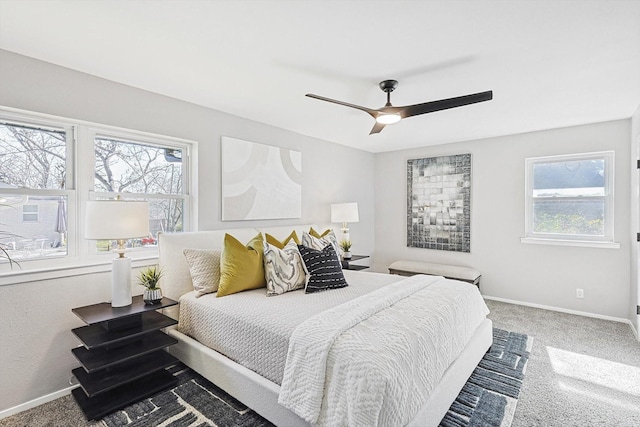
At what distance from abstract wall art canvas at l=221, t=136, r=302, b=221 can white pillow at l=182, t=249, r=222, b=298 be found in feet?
2.42

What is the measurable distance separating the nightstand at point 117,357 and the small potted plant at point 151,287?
6 centimetres

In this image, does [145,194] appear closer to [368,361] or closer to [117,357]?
[117,357]

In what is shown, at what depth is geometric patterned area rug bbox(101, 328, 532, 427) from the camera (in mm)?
2006

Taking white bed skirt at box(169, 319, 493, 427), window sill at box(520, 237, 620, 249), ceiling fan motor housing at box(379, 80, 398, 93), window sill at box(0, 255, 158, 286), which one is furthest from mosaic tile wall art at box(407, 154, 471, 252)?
window sill at box(0, 255, 158, 286)

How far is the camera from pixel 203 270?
106 inches

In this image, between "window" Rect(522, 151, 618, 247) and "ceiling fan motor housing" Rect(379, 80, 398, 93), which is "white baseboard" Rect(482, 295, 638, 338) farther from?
"ceiling fan motor housing" Rect(379, 80, 398, 93)

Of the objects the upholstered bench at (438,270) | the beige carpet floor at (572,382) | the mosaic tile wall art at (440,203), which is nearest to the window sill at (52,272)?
the beige carpet floor at (572,382)

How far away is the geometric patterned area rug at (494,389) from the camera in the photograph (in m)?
2.04

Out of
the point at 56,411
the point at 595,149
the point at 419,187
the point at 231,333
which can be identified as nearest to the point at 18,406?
the point at 56,411

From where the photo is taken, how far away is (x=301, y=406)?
162 centimetres

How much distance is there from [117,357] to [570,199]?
5.13m

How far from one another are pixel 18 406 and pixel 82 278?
886 millimetres

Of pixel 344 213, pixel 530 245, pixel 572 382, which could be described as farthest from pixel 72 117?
pixel 530 245

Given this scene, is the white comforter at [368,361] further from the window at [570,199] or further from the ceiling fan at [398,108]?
the window at [570,199]
